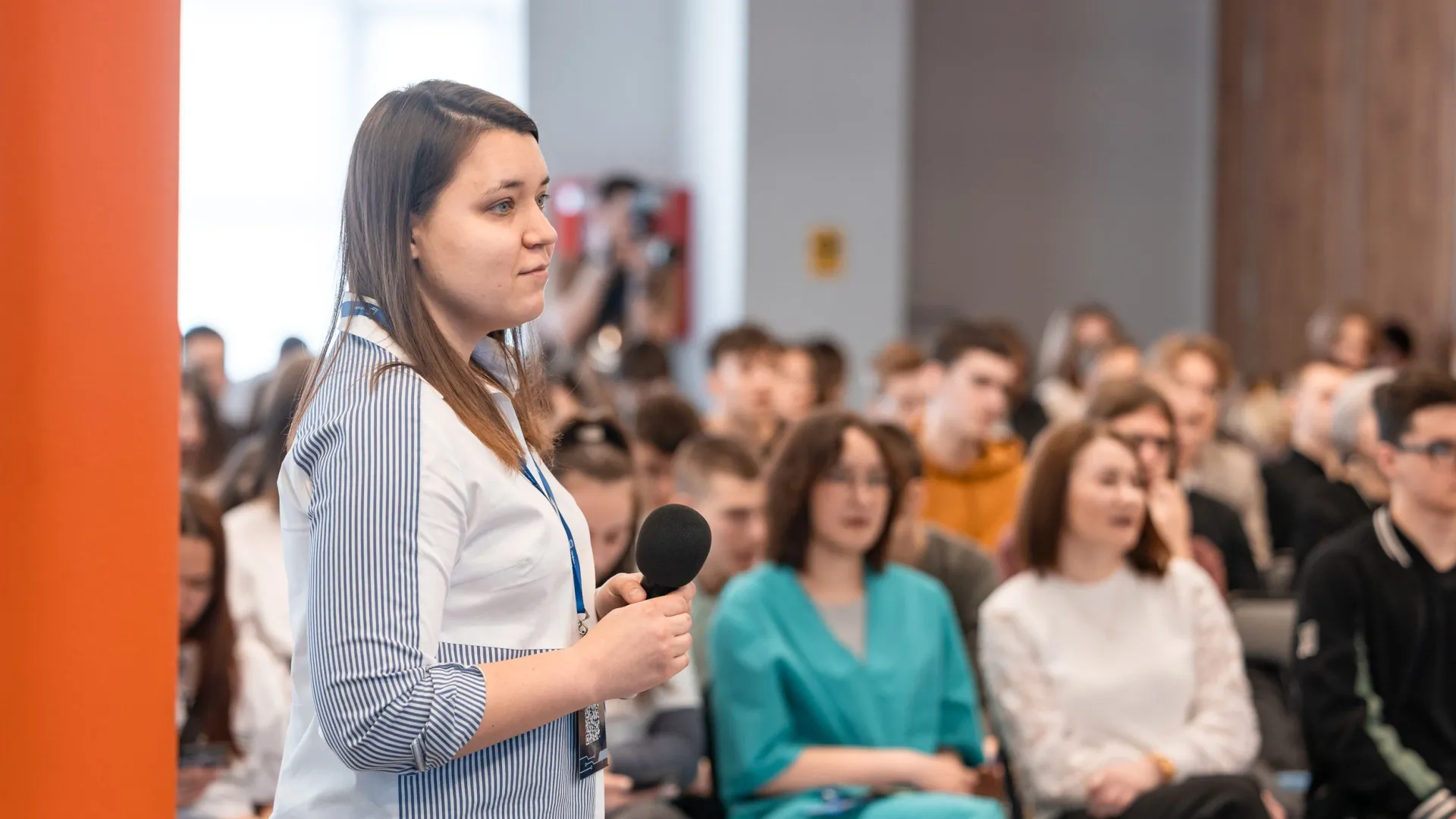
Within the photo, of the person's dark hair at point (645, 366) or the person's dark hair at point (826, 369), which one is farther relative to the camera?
the person's dark hair at point (645, 366)

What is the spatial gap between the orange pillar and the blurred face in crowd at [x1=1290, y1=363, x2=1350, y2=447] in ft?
14.7

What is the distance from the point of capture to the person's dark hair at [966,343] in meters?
4.81

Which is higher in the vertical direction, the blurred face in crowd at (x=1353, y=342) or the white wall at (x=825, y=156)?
the white wall at (x=825, y=156)

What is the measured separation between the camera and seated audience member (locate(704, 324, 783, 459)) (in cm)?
534

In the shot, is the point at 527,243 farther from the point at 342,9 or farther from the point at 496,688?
the point at 342,9

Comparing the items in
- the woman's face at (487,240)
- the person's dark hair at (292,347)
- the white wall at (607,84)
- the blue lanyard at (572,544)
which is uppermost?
the white wall at (607,84)

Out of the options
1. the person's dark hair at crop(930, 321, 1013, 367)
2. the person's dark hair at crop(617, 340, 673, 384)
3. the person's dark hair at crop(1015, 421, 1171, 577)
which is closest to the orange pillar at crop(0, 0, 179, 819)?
the person's dark hair at crop(1015, 421, 1171, 577)

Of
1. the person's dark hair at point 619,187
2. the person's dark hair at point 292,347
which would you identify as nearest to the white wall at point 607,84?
the person's dark hair at point 619,187

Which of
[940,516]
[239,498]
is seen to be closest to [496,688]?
[239,498]

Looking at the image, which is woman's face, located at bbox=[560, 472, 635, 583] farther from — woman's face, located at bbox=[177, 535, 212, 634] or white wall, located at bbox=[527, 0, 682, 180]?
white wall, located at bbox=[527, 0, 682, 180]

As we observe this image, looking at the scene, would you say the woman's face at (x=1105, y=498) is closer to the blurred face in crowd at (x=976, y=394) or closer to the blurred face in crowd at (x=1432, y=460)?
the blurred face in crowd at (x=1432, y=460)

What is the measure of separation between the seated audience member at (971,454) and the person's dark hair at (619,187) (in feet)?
19.0

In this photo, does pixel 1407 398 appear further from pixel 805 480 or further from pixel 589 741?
pixel 589 741

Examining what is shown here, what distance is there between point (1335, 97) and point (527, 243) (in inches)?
336
